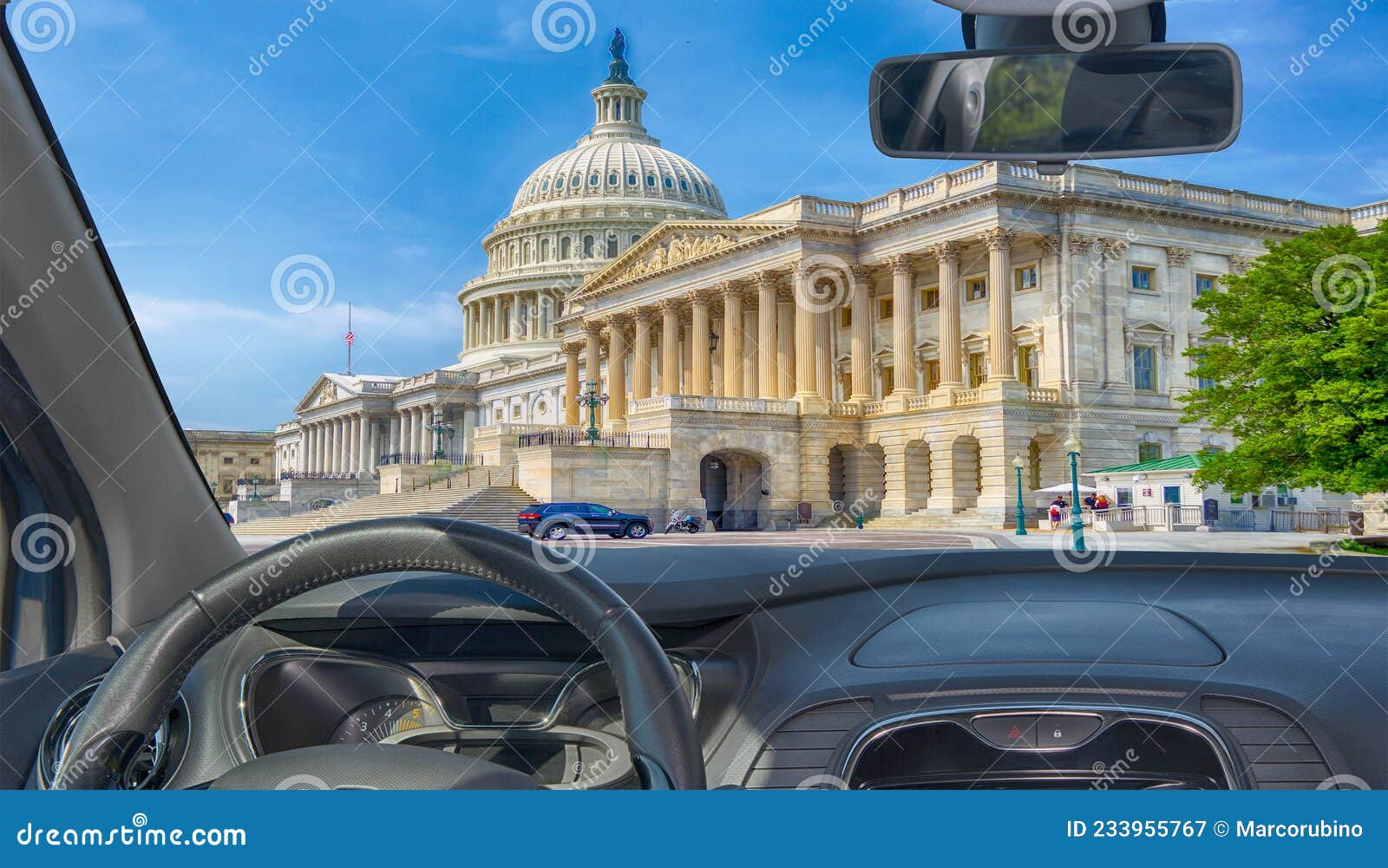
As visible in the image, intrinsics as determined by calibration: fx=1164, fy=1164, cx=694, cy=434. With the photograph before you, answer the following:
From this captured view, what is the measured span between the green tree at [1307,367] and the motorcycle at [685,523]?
22.0 metres

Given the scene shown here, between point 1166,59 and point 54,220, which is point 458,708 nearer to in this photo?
point 54,220

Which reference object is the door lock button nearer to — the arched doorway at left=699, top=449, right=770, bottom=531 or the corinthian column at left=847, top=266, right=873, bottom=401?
the arched doorway at left=699, top=449, right=770, bottom=531

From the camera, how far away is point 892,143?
376cm

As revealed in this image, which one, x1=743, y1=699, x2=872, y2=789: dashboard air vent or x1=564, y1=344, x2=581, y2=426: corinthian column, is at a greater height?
x1=564, y1=344, x2=581, y2=426: corinthian column

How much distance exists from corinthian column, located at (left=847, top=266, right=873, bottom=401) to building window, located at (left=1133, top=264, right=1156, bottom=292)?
1158 centimetres

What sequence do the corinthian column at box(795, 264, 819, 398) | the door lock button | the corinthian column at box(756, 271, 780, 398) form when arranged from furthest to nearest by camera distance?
the corinthian column at box(756, 271, 780, 398), the corinthian column at box(795, 264, 819, 398), the door lock button

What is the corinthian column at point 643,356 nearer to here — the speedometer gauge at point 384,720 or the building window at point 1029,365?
the building window at point 1029,365

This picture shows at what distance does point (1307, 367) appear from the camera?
26.1 meters

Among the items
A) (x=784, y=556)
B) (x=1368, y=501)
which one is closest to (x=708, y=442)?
(x=1368, y=501)

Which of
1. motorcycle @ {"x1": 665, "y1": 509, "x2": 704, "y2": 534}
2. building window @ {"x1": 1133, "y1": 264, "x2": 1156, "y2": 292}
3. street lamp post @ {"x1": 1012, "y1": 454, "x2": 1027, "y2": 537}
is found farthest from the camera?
building window @ {"x1": 1133, "y1": 264, "x2": 1156, "y2": 292}

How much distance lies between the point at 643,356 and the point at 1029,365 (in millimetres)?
22013

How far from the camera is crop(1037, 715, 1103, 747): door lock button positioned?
268cm

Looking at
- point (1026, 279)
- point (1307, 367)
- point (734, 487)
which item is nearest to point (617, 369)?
point (734, 487)

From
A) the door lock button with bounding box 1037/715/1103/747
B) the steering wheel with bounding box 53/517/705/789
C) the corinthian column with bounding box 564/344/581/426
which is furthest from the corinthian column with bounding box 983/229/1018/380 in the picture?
the steering wheel with bounding box 53/517/705/789
